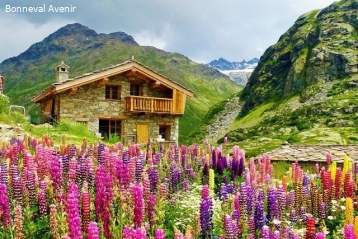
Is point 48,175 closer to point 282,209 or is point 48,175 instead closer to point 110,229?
point 110,229

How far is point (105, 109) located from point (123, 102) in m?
1.49

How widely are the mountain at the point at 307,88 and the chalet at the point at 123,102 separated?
6.73m

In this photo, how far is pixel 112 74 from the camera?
32625mm

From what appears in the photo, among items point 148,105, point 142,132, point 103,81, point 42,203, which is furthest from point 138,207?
point 142,132

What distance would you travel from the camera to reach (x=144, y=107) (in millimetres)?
34125

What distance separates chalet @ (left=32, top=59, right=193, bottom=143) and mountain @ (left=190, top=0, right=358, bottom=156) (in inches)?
265

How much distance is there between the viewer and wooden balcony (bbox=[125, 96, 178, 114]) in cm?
3362

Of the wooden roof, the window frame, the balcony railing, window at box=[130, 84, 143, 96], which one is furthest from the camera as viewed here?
window at box=[130, 84, 143, 96]

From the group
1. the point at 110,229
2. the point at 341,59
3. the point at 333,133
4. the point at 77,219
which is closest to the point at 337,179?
the point at 110,229

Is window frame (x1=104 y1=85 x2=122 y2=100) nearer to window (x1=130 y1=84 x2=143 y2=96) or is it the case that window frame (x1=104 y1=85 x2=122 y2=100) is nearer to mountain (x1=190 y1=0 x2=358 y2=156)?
window (x1=130 y1=84 x2=143 y2=96)

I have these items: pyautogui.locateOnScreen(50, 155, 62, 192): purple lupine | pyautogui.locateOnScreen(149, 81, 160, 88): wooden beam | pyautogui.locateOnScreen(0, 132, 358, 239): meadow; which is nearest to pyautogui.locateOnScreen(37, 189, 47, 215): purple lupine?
pyautogui.locateOnScreen(0, 132, 358, 239): meadow

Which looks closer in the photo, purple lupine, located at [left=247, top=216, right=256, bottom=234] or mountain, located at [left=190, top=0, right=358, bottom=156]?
purple lupine, located at [left=247, top=216, right=256, bottom=234]

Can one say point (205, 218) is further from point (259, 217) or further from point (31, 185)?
point (31, 185)

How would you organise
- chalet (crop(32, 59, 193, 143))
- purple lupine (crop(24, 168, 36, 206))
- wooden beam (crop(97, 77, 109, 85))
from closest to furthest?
1. purple lupine (crop(24, 168, 36, 206))
2. chalet (crop(32, 59, 193, 143))
3. wooden beam (crop(97, 77, 109, 85))
